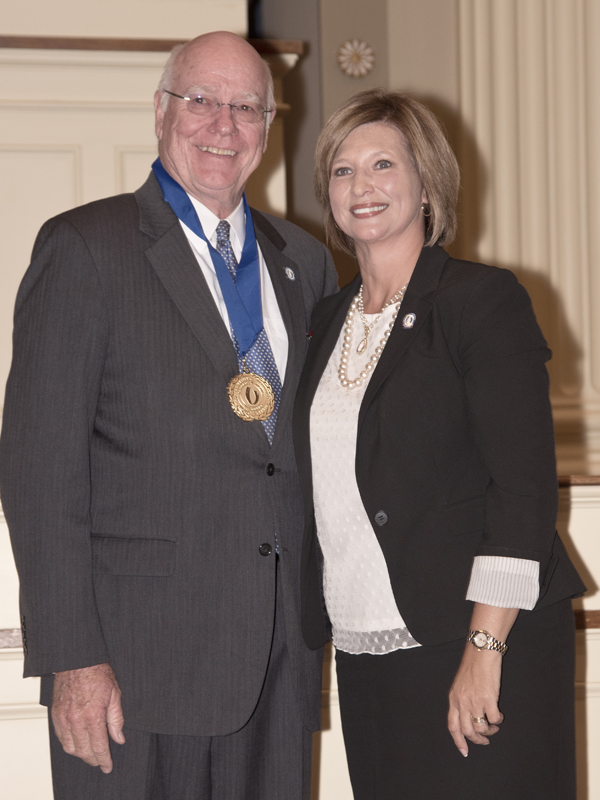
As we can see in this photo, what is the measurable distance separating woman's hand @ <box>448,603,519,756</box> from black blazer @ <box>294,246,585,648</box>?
0.07m

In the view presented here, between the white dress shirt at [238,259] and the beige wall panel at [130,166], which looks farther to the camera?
the beige wall panel at [130,166]

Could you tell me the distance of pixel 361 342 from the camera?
6.74ft

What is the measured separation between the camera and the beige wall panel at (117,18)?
342 centimetres

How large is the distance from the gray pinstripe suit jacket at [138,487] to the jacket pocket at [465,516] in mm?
387

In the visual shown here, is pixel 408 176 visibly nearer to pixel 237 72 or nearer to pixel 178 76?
pixel 237 72

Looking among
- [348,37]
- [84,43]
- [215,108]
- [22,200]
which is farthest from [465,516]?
[348,37]

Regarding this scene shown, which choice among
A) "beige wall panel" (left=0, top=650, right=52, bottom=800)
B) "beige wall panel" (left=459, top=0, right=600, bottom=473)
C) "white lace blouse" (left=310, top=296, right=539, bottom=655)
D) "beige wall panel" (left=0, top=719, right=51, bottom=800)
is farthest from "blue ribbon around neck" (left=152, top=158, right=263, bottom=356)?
"beige wall panel" (left=459, top=0, right=600, bottom=473)

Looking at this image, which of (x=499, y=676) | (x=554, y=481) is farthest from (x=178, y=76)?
(x=499, y=676)

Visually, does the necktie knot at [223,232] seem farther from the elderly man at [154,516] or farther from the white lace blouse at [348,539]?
the white lace blouse at [348,539]

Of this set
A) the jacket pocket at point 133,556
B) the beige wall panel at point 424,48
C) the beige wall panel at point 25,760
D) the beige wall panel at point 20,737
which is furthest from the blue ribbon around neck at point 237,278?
the beige wall panel at point 424,48

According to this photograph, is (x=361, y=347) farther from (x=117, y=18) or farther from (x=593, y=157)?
(x=593, y=157)

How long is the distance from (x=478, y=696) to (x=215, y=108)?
151cm

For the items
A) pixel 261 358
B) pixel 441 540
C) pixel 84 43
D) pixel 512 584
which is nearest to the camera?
pixel 512 584

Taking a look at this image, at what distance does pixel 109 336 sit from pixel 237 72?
0.81 metres
